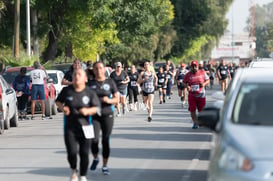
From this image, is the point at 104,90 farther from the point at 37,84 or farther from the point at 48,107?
the point at 48,107

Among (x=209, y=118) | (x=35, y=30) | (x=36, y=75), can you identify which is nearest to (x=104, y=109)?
(x=209, y=118)

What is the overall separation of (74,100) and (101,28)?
39.6 m

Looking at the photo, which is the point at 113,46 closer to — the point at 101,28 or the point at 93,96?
the point at 101,28

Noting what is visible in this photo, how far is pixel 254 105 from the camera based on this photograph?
9.72m

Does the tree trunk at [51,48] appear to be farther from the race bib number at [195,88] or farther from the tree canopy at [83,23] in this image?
the race bib number at [195,88]

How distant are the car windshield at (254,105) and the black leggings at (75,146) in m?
2.60

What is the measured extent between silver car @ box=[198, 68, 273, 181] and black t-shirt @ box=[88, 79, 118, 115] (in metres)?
2.94

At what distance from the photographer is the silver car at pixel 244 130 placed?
8.23m

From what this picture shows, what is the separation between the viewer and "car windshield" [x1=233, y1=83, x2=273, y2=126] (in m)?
9.41

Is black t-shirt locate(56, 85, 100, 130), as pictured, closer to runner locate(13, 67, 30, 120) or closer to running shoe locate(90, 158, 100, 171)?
running shoe locate(90, 158, 100, 171)

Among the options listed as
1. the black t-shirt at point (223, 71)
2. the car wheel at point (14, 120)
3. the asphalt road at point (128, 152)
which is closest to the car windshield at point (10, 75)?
the asphalt road at point (128, 152)

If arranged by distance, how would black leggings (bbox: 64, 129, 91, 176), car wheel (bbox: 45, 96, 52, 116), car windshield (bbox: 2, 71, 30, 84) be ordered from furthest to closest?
car windshield (bbox: 2, 71, 30, 84)
car wheel (bbox: 45, 96, 52, 116)
black leggings (bbox: 64, 129, 91, 176)

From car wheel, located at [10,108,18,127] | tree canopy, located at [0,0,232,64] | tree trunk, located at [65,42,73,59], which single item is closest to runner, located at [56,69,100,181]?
car wheel, located at [10,108,18,127]

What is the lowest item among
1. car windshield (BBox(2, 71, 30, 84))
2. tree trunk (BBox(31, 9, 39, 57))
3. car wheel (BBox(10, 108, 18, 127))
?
car wheel (BBox(10, 108, 18, 127))
